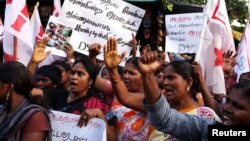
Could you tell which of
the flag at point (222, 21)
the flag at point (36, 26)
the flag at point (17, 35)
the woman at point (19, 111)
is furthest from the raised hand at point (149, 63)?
the flag at point (36, 26)

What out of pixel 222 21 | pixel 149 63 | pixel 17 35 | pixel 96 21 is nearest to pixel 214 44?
pixel 222 21

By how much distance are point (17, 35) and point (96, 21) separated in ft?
3.12

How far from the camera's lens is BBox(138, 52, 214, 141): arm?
2432mm

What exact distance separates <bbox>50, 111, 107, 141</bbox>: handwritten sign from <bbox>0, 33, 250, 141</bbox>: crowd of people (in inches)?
2.5

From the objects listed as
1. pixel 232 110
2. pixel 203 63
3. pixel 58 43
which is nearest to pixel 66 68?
pixel 58 43

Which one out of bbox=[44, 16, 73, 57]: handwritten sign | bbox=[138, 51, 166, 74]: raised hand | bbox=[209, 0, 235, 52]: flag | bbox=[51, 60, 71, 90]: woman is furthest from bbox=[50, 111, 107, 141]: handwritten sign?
bbox=[209, 0, 235, 52]: flag

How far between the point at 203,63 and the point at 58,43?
5.22 feet

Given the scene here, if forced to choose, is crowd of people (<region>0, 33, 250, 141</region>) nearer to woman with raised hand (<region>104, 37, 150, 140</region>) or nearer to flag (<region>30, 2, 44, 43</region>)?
woman with raised hand (<region>104, 37, 150, 140</region>)

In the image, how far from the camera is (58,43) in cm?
555

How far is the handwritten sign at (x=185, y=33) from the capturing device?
6.41m

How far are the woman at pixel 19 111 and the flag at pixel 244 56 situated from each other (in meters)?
3.29

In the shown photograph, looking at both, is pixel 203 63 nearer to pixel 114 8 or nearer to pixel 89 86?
pixel 114 8

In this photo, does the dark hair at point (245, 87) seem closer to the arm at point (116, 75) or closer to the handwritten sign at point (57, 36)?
the arm at point (116, 75)

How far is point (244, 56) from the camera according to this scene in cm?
593
